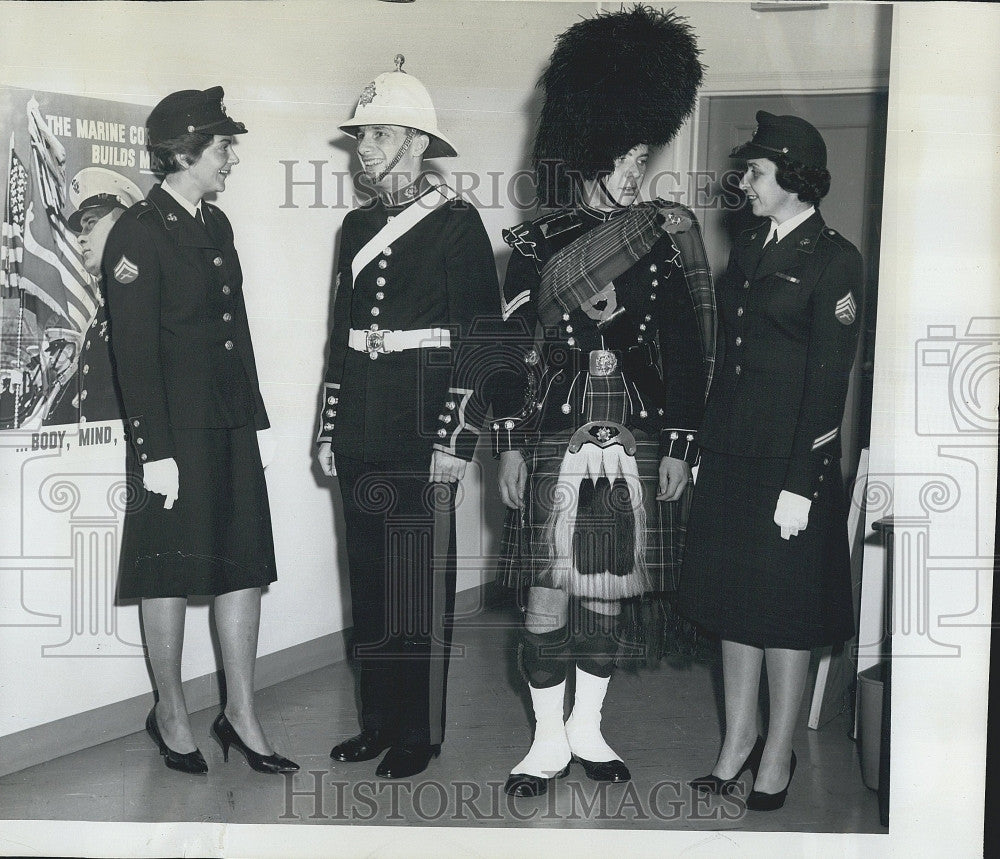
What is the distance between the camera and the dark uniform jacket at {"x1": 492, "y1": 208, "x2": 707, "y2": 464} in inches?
109

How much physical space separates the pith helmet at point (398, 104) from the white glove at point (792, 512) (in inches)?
49.5

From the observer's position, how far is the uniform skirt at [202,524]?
9.24ft

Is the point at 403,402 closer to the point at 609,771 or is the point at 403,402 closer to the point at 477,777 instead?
the point at 477,777

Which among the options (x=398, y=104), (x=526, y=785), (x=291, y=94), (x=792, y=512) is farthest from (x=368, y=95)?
(x=526, y=785)

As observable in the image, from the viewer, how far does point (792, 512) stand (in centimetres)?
266

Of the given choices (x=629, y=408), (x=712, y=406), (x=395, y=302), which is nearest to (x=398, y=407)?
(x=395, y=302)

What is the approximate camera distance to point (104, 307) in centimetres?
283

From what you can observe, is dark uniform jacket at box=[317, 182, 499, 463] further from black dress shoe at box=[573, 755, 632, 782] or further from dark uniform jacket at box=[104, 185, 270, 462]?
black dress shoe at box=[573, 755, 632, 782]

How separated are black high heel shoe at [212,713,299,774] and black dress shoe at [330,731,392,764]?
0.12 meters

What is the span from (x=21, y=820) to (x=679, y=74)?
8.47 feet

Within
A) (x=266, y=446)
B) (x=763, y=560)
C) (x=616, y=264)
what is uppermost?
(x=616, y=264)

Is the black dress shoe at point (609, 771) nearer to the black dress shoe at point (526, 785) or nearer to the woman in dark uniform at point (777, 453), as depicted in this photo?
the black dress shoe at point (526, 785)

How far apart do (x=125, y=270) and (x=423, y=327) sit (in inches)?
30.6

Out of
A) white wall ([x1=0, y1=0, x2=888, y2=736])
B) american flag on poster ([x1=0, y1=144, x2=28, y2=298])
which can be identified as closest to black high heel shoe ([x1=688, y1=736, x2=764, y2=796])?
white wall ([x1=0, y1=0, x2=888, y2=736])
